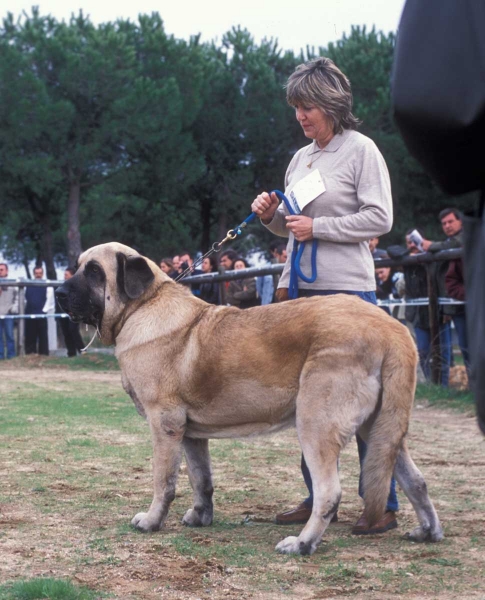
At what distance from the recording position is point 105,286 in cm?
470

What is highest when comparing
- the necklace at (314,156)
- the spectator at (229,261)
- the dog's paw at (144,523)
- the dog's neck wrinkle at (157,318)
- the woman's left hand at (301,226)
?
the necklace at (314,156)

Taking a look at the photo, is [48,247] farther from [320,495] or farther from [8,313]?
[320,495]

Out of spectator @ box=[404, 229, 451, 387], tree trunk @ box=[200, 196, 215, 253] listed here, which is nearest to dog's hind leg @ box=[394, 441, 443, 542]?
spectator @ box=[404, 229, 451, 387]

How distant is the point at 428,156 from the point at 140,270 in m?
3.55

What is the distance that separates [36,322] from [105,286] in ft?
46.2

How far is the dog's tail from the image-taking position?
3.82 m

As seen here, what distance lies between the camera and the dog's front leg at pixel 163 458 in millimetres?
4375

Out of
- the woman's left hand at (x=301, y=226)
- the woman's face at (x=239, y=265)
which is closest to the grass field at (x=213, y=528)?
the woman's left hand at (x=301, y=226)

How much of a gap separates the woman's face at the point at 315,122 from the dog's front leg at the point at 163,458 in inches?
64.9

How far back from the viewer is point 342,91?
14.8ft

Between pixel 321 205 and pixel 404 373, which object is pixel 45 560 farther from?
pixel 321 205

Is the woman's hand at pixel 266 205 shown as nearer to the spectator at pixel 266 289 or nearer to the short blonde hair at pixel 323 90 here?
the short blonde hair at pixel 323 90

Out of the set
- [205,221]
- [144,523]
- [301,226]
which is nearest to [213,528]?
[144,523]

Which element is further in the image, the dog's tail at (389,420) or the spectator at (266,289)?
the spectator at (266,289)
